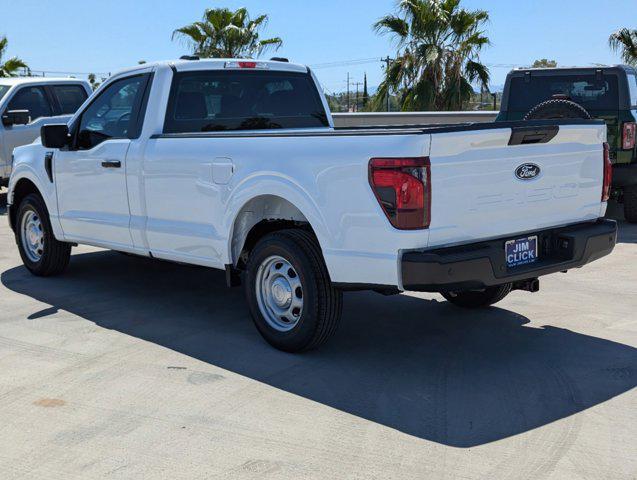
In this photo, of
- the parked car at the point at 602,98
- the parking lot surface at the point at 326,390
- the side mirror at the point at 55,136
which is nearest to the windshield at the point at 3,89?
the side mirror at the point at 55,136

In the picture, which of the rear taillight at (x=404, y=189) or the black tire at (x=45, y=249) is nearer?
the rear taillight at (x=404, y=189)

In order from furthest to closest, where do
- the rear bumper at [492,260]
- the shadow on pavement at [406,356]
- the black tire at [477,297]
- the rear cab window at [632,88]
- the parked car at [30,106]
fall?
the parked car at [30,106]
the rear cab window at [632,88]
the black tire at [477,297]
the rear bumper at [492,260]
the shadow on pavement at [406,356]

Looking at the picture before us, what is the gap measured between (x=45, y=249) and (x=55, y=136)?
1.28 meters

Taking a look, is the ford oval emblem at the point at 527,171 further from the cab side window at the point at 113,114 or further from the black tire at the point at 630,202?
the black tire at the point at 630,202

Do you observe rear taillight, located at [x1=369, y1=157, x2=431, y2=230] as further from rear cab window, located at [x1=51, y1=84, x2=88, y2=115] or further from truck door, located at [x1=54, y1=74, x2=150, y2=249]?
rear cab window, located at [x1=51, y1=84, x2=88, y2=115]

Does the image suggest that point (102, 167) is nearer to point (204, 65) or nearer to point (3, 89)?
point (204, 65)

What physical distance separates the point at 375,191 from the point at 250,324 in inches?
80.3

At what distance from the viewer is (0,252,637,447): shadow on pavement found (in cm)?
460

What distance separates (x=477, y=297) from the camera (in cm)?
674

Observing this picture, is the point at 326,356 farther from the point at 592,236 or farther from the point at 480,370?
the point at 592,236

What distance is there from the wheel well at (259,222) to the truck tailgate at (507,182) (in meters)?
1.10

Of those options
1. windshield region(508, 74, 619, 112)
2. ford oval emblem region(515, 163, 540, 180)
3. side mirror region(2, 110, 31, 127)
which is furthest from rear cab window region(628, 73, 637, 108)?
side mirror region(2, 110, 31, 127)

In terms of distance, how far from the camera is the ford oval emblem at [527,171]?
16.8 feet

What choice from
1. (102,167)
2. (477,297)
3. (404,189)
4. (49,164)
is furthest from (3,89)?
(404,189)
